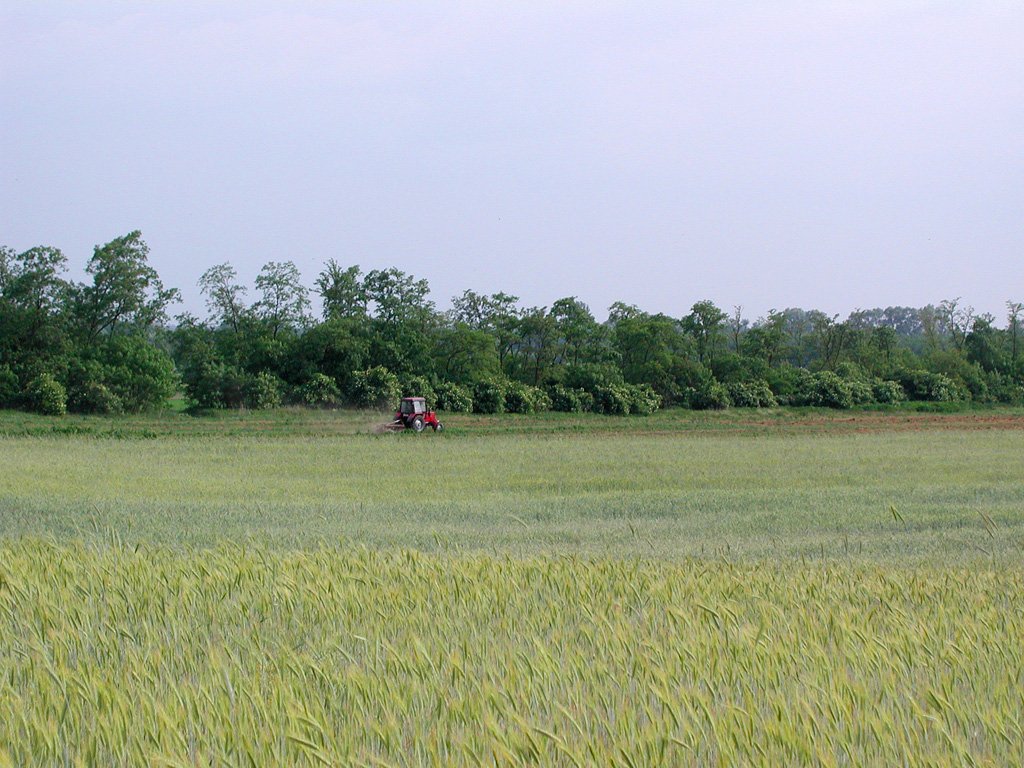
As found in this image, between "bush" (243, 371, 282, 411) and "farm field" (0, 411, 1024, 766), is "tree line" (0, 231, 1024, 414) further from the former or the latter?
"farm field" (0, 411, 1024, 766)

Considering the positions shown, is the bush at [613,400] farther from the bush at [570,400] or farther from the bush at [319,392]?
the bush at [319,392]

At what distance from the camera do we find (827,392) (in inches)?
2254

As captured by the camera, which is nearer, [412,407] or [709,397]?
[412,407]

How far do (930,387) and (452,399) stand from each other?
30.4m

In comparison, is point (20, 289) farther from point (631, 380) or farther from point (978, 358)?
point (978, 358)

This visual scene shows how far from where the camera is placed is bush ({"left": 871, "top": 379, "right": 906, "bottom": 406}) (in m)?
59.3

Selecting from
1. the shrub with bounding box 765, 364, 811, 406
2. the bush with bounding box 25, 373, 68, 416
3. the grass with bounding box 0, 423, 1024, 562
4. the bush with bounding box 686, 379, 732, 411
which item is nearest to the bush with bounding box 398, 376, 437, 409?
the bush with bounding box 686, 379, 732, 411

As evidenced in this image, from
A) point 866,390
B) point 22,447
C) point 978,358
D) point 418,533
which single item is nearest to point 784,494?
point 418,533

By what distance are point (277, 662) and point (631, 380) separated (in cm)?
5900

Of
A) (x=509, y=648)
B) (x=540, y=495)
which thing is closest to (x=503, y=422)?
(x=540, y=495)

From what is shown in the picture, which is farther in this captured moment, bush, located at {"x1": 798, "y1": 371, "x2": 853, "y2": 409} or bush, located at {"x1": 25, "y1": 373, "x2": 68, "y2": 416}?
bush, located at {"x1": 798, "y1": 371, "x2": 853, "y2": 409}

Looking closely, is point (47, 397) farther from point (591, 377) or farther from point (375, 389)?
point (591, 377)

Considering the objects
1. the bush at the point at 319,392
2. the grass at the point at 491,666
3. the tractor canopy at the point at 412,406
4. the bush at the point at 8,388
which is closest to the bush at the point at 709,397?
the bush at the point at 319,392

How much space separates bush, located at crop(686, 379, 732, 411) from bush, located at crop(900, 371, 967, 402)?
12.8 metres
